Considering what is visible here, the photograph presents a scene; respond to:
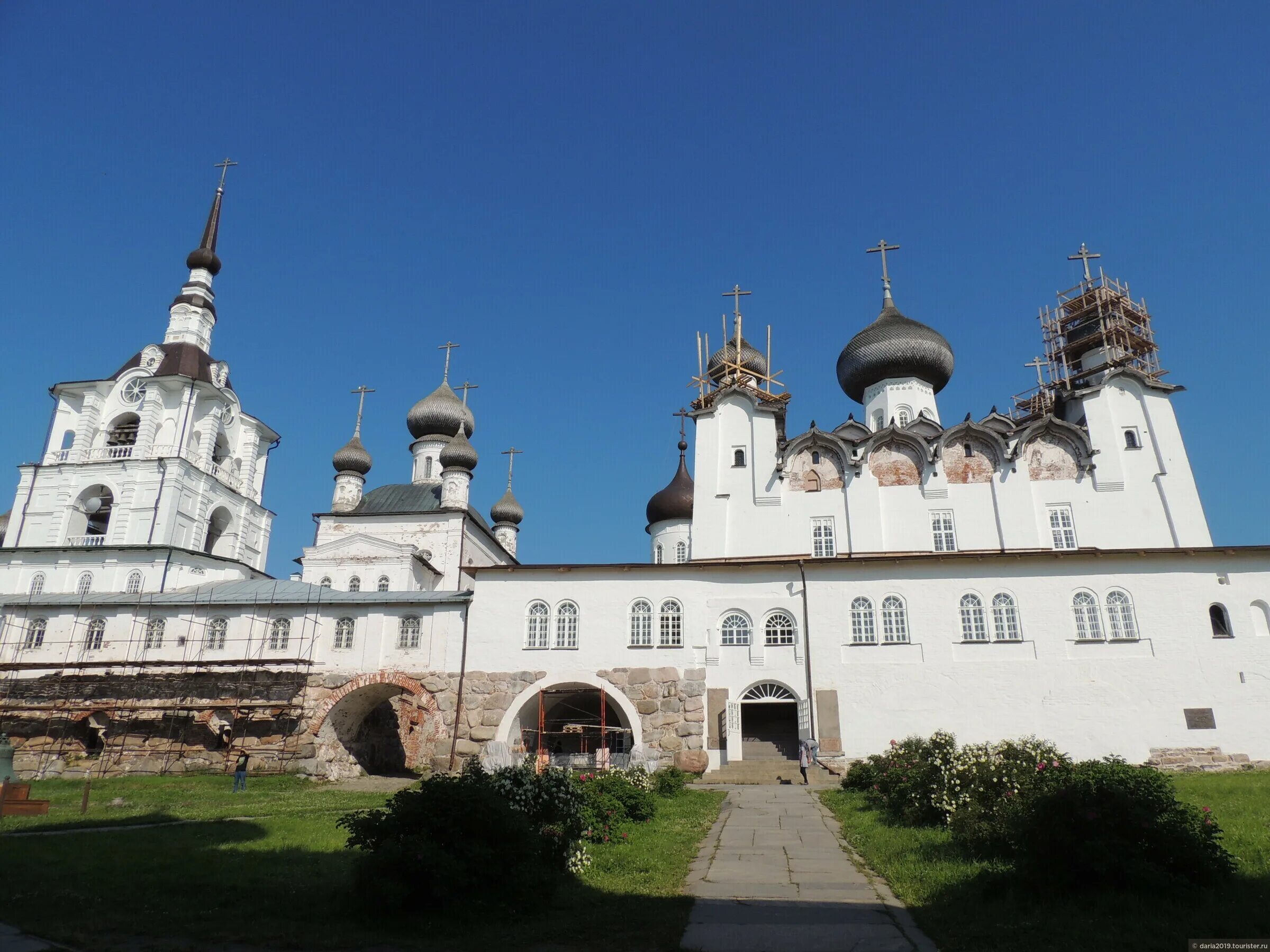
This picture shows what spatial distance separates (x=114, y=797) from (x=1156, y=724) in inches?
994

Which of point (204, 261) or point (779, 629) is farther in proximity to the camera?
point (204, 261)

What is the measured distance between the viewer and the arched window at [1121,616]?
22438 mm

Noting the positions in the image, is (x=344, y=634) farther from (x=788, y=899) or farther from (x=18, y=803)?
(x=788, y=899)

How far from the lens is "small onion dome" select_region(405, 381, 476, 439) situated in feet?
142

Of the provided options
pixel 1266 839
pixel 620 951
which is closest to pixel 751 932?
pixel 620 951

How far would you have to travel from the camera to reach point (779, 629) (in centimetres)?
2389

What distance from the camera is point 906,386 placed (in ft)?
111

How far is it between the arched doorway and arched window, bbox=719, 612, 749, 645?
1373mm

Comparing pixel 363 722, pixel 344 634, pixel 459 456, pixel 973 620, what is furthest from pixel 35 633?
pixel 973 620

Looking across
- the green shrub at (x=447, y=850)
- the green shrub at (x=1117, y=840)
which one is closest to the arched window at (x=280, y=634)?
the green shrub at (x=447, y=850)

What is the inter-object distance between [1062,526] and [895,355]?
9.80 meters

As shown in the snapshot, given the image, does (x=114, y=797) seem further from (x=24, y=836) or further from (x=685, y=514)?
(x=685, y=514)

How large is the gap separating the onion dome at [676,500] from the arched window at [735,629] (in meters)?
15.5

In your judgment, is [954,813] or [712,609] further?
[712,609]
